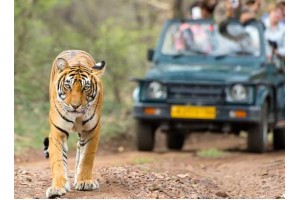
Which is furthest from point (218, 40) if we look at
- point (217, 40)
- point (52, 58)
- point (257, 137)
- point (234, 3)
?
point (52, 58)

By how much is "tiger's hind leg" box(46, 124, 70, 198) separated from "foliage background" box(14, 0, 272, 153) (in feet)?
16.2

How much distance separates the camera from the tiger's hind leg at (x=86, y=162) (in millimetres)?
6719

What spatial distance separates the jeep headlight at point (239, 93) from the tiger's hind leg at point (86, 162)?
4979mm

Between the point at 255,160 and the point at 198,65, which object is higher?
the point at 198,65

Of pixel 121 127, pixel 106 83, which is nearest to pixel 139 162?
pixel 121 127

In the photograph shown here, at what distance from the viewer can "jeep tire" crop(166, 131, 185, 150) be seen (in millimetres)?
13312

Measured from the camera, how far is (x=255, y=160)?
1062 centimetres

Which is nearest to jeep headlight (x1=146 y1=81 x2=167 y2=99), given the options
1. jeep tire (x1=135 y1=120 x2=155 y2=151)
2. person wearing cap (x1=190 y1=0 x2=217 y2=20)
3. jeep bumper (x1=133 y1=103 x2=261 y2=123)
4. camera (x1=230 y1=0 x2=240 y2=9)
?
jeep bumper (x1=133 y1=103 x2=261 y2=123)

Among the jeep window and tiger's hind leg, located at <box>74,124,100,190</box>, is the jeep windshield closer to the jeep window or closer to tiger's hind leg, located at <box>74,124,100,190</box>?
the jeep window

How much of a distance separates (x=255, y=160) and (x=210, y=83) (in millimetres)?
1448

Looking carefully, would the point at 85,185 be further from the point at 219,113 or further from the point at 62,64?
the point at 219,113

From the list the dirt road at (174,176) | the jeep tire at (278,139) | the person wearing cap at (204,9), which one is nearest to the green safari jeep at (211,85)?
the jeep tire at (278,139)
